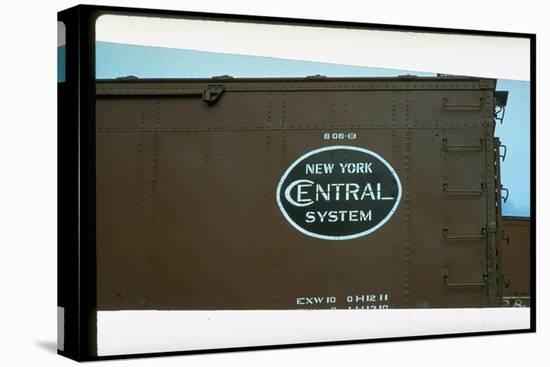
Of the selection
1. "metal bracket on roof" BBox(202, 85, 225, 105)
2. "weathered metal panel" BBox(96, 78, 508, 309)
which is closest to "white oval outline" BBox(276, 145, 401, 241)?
"weathered metal panel" BBox(96, 78, 508, 309)

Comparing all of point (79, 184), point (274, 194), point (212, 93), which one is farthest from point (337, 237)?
point (79, 184)

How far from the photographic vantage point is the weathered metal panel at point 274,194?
30.8 feet

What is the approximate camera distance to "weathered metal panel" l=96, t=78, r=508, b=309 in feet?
30.8

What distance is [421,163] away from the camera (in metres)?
10.2

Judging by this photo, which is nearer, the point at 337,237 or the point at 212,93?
the point at 212,93

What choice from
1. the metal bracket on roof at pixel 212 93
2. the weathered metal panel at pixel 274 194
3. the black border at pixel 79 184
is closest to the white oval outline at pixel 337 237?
the weathered metal panel at pixel 274 194

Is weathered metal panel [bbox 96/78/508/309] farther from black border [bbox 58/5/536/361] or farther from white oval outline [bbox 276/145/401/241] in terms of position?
black border [bbox 58/5/536/361]

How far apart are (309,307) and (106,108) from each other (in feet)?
7.35

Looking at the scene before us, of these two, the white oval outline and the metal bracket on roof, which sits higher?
the metal bracket on roof

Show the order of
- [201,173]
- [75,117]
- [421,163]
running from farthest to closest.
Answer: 1. [421,163]
2. [201,173]
3. [75,117]

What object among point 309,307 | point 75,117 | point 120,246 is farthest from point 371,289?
point 75,117

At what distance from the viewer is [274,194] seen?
9758 mm

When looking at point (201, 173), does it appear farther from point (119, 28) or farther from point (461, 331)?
point (461, 331)

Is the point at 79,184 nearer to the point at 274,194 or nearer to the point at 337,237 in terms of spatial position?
the point at 274,194
